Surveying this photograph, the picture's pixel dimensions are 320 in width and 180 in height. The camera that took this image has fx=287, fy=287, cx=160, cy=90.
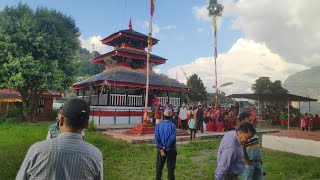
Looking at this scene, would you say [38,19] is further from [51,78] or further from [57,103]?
[57,103]

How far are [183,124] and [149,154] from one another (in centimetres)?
915

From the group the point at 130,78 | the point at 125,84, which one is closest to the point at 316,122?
the point at 130,78

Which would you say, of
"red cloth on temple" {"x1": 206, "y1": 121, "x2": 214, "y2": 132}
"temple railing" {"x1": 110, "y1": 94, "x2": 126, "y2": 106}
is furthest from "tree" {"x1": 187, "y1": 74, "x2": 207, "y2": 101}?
"red cloth on temple" {"x1": 206, "y1": 121, "x2": 214, "y2": 132}

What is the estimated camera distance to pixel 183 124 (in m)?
20.4

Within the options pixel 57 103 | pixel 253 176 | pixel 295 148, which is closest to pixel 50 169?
pixel 253 176

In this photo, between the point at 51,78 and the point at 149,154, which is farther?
the point at 51,78

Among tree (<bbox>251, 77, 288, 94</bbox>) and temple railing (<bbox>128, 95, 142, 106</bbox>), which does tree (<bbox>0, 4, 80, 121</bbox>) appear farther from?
tree (<bbox>251, 77, 288, 94</bbox>)

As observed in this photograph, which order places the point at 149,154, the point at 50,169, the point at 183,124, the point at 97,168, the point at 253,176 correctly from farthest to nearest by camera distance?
the point at 183,124 → the point at 149,154 → the point at 253,176 → the point at 97,168 → the point at 50,169

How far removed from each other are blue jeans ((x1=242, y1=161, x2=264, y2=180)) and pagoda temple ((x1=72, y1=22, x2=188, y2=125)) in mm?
18219

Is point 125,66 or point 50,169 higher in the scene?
point 125,66

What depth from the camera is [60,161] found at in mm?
2271

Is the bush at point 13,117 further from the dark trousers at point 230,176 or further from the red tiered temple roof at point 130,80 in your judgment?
the dark trousers at point 230,176

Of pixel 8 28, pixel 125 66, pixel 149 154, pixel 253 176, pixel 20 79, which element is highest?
pixel 8 28

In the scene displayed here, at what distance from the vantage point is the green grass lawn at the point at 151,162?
26.6 ft
